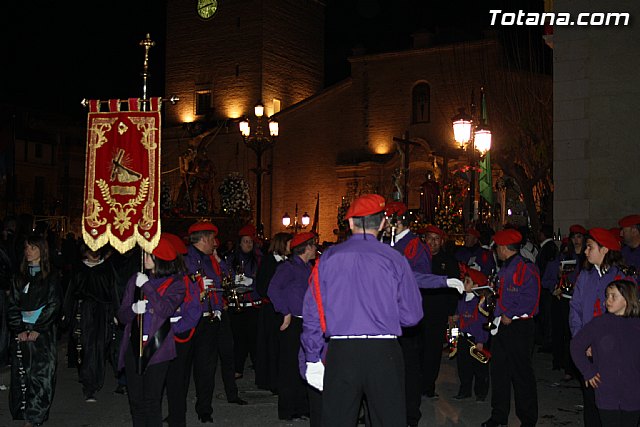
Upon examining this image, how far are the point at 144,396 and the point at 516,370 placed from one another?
13.3ft

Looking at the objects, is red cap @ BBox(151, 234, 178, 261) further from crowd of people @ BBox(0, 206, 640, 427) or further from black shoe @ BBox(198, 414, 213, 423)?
black shoe @ BBox(198, 414, 213, 423)

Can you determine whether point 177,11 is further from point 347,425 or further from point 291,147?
point 347,425

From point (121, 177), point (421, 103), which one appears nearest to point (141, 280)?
point (121, 177)

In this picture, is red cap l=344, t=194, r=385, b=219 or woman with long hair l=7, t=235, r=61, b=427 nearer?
red cap l=344, t=194, r=385, b=219

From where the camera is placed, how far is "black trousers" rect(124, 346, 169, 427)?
21.8 ft

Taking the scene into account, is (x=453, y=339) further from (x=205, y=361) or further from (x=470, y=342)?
(x=205, y=361)

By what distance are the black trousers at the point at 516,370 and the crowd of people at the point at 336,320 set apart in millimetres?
16

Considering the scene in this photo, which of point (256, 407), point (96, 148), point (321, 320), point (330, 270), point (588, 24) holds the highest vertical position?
point (588, 24)

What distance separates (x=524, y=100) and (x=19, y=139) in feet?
141

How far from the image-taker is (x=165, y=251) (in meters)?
6.86

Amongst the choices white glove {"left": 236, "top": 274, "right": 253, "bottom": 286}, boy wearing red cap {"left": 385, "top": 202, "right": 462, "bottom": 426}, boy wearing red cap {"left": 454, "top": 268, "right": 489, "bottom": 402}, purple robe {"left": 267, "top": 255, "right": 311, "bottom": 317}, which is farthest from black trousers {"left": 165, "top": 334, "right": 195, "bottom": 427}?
boy wearing red cap {"left": 454, "top": 268, "right": 489, "bottom": 402}

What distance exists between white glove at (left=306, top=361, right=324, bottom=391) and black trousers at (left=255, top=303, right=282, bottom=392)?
4696 millimetres

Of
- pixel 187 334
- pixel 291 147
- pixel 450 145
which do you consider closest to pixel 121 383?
pixel 187 334

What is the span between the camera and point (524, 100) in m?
28.6
